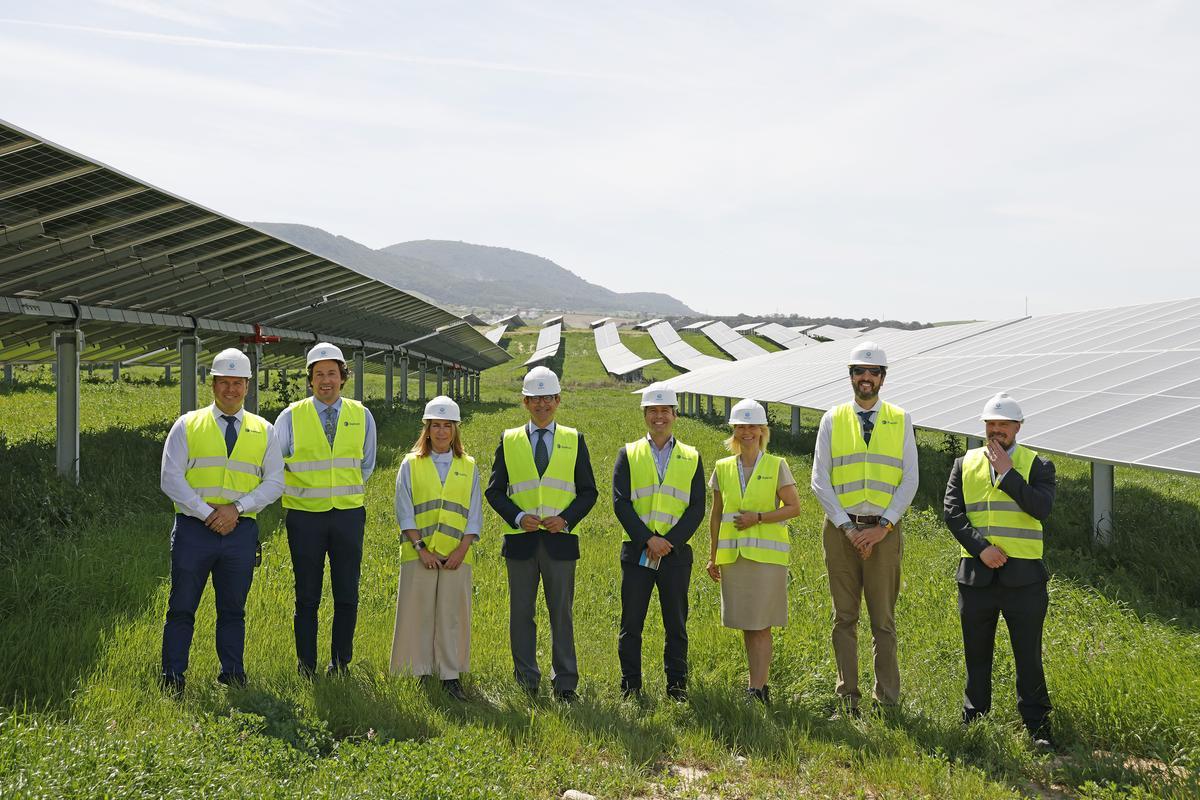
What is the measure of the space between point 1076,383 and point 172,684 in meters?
10.3

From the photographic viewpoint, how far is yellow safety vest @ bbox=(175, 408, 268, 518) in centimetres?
523

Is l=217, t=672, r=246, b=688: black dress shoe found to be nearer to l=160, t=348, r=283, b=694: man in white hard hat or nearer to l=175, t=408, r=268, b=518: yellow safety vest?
l=160, t=348, r=283, b=694: man in white hard hat

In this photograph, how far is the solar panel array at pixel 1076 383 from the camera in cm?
789

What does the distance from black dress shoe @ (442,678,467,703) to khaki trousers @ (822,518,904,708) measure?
2.29 m

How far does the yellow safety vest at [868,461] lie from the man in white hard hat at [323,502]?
9.82 ft

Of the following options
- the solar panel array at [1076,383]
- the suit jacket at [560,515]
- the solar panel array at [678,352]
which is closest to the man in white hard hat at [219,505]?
the suit jacket at [560,515]

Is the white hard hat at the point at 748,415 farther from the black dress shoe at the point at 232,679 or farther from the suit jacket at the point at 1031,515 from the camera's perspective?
the black dress shoe at the point at 232,679

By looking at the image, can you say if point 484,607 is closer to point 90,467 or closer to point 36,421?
point 90,467

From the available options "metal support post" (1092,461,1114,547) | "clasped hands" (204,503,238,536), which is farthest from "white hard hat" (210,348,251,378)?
"metal support post" (1092,461,1114,547)

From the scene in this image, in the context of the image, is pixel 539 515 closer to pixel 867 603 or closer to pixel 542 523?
pixel 542 523

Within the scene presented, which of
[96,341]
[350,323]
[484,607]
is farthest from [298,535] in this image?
[350,323]

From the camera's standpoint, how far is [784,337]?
7912 centimetres

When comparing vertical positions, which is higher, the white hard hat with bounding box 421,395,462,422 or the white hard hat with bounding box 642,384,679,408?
the white hard hat with bounding box 642,384,679,408

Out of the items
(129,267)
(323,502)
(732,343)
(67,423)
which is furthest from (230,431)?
(732,343)
